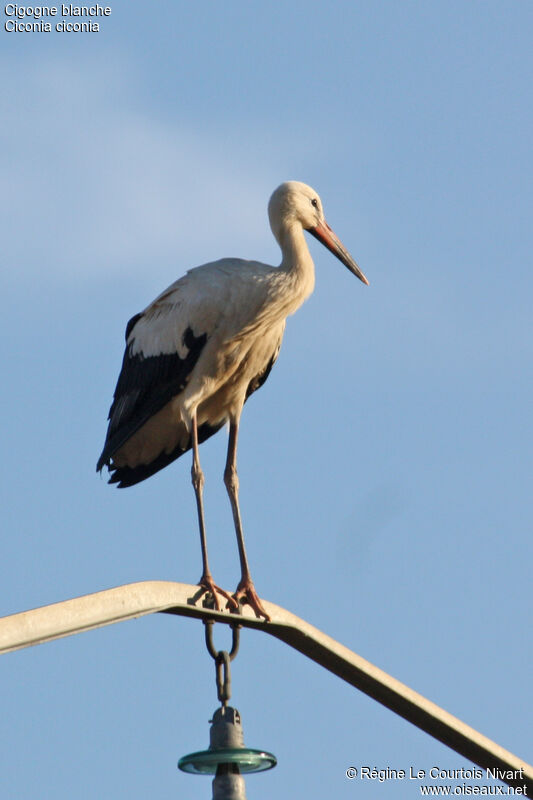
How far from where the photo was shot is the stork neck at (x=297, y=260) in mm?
9258

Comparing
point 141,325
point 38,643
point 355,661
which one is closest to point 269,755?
point 355,661

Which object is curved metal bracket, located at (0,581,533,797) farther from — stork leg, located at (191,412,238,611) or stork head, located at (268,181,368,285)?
stork head, located at (268,181,368,285)

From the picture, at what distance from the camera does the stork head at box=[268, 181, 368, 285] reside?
31.6ft

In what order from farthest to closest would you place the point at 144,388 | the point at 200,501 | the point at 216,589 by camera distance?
the point at 144,388 < the point at 200,501 < the point at 216,589

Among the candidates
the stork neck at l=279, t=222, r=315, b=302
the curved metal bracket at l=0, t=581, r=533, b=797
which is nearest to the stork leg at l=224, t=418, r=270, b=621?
the stork neck at l=279, t=222, r=315, b=302

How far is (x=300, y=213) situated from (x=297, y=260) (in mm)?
463

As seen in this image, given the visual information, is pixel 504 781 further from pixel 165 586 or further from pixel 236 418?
pixel 236 418

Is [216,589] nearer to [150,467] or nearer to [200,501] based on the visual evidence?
[200,501]

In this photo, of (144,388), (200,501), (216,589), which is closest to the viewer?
(216,589)

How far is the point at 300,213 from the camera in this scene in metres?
9.70

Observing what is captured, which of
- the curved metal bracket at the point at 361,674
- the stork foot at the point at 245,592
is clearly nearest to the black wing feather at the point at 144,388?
the stork foot at the point at 245,592

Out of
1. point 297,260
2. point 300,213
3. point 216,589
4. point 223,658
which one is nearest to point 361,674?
point 223,658

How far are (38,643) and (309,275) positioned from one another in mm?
5741

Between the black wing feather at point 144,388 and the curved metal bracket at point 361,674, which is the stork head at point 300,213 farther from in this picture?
the curved metal bracket at point 361,674
